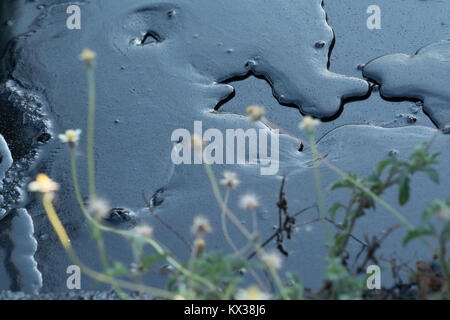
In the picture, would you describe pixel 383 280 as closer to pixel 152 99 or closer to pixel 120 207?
pixel 120 207

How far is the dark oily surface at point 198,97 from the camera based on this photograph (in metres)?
2.03

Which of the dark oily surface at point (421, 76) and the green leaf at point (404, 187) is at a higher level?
the dark oily surface at point (421, 76)

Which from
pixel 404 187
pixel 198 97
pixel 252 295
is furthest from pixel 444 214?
pixel 198 97

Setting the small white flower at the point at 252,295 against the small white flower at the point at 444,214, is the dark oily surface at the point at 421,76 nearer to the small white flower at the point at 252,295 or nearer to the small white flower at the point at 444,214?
the small white flower at the point at 444,214

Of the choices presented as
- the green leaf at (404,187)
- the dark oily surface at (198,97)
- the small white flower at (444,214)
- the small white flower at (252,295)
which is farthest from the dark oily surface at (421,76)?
the small white flower at (252,295)

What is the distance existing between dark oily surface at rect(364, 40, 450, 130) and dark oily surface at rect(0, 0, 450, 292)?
0.06 meters

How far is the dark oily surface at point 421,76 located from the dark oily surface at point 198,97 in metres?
0.06

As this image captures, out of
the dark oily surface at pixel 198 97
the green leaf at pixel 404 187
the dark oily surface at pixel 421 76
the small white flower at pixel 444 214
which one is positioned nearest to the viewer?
the small white flower at pixel 444 214

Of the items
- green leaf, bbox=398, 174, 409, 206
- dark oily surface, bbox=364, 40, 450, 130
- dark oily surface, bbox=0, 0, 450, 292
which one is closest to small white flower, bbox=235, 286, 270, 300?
green leaf, bbox=398, 174, 409, 206

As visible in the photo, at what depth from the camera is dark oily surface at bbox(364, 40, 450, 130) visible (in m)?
2.45

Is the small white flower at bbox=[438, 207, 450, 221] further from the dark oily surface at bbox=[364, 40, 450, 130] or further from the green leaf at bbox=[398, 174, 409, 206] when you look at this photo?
the dark oily surface at bbox=[364, 40, 450, 130]
